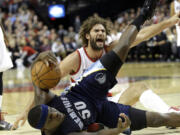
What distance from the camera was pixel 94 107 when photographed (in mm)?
3389

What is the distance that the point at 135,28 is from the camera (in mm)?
3496

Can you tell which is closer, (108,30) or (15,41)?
(108,30)

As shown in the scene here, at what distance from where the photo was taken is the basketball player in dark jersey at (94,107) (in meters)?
3.08

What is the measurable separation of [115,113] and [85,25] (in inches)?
60.8

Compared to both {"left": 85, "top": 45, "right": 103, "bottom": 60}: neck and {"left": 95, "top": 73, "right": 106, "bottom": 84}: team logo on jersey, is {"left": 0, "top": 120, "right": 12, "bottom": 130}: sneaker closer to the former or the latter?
{"left": 85, "top": 45, "right": 103, "bottom": 60}: neck

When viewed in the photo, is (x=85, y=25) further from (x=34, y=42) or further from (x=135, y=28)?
(x=34, y=42)

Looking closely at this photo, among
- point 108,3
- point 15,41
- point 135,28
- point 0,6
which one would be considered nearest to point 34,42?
point 15,41

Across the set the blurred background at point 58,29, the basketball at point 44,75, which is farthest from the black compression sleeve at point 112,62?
the blurred background at point 58,29

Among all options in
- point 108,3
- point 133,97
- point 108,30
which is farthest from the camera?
point 108,3

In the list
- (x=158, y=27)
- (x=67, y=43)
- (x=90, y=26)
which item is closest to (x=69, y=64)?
(x=90, y=26)

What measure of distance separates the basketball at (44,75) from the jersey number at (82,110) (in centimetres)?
36

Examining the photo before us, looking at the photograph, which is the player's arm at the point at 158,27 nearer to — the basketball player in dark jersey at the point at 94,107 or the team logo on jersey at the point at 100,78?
the basketball player in dark jersey at the point at 94,107

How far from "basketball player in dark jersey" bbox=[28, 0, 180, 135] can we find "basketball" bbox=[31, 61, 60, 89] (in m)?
0.11

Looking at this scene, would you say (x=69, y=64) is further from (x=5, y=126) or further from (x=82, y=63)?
(x=5, y=126)
